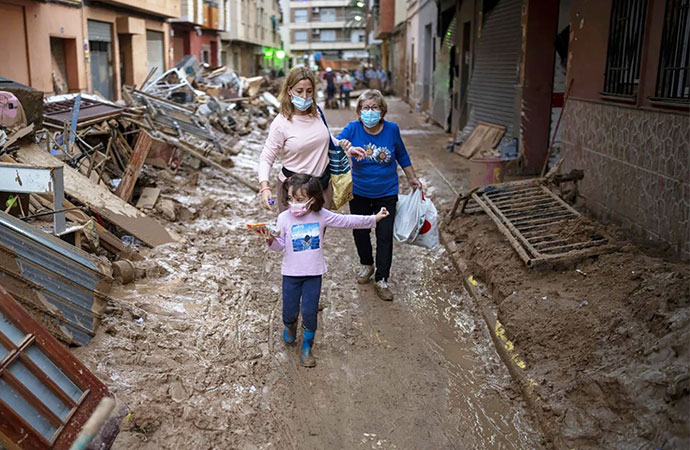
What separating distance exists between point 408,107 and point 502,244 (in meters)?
23.6

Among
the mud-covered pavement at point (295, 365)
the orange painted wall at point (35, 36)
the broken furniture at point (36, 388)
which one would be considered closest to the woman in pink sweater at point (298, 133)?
the mud-covered pavement at point (295, 365)

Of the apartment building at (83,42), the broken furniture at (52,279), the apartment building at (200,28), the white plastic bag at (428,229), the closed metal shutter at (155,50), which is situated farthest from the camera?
the apartment building at (200,28)

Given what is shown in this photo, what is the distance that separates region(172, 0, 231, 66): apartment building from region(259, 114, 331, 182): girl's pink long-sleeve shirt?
22.5 m

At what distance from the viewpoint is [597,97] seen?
675 cm

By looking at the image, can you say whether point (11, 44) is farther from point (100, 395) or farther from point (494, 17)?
point (100, 395)

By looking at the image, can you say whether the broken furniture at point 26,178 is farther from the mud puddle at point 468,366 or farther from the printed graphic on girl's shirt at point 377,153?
the mud puddle at point 468,366

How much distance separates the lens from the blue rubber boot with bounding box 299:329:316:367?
4297 mm

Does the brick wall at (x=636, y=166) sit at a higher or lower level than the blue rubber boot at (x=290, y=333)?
higher

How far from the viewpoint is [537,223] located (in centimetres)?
614

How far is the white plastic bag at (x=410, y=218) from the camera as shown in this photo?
18.0 ft

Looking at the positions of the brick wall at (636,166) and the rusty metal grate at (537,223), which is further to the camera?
the rusty metal grate at (537,223)

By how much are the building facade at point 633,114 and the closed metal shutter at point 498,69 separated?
12.6ft

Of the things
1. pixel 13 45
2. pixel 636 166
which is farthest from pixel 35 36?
pixel 636 166

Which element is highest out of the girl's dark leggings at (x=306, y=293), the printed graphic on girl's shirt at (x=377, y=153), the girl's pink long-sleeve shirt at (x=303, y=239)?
the printed graphic on girl's shirt at (x=377, y=153)
